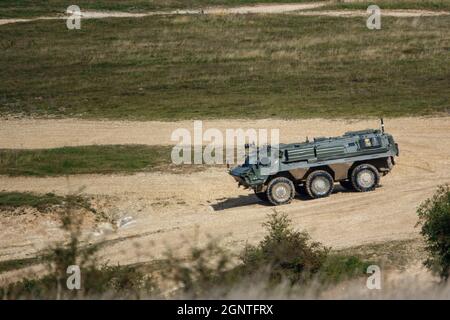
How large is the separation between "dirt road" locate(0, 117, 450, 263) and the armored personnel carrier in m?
0.43

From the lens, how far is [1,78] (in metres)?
50.7

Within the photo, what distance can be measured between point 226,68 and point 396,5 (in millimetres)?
21272

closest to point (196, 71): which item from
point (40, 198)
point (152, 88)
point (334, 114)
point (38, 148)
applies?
point (152, 88)

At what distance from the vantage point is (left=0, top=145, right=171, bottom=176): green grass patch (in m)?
32.9

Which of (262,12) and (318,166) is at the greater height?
(262,12)

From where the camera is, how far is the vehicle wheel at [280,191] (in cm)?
2769

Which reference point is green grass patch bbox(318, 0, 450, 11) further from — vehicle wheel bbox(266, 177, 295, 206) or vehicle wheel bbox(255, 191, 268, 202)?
vehicle wheel bbox(266, 177, 295, 206)

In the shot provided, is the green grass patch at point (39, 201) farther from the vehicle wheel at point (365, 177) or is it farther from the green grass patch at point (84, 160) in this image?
the vehicle wheel at point (365, 177)

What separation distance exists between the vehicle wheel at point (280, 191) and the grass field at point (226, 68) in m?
12.4

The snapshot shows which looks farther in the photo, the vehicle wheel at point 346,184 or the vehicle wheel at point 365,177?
the vehicle wheel at point 346,184

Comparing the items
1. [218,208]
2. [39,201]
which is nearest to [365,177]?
[218,208]

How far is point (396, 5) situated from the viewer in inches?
2640

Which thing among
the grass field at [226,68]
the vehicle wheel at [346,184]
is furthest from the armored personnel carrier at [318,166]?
the grass field at [226,68]

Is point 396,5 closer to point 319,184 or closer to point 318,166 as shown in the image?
point 319,184
